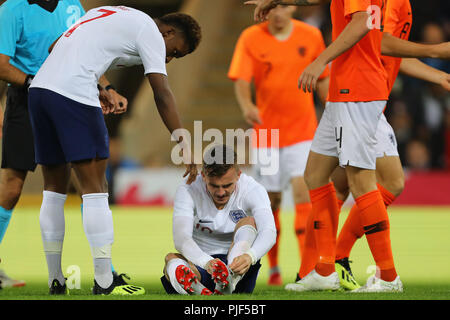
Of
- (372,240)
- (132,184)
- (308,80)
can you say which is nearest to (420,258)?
(372,240)

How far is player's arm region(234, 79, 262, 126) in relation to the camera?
272 inches

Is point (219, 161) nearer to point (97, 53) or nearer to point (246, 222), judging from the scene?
point (246, 222)

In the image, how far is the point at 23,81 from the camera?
17.4ft

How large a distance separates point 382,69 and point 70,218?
856 centimetres

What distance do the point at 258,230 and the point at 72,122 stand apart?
4.30 feet

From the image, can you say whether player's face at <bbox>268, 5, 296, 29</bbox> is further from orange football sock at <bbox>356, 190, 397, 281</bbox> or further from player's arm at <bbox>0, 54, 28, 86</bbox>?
orange football sock at <bbox>356, 190, 397, 281</bbox>

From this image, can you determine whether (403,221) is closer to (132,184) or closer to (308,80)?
(132,184)

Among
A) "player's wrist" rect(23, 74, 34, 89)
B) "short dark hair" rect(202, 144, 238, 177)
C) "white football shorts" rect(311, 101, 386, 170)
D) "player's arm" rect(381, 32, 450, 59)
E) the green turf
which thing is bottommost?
the green turf

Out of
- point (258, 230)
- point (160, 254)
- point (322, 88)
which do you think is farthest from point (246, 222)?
point (160, 254)

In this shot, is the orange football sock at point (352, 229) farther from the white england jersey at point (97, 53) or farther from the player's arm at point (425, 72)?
the white england jersey at point (97, 53)

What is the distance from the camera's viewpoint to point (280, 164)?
7113mm

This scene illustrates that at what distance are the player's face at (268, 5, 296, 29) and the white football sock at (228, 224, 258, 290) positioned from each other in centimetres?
280

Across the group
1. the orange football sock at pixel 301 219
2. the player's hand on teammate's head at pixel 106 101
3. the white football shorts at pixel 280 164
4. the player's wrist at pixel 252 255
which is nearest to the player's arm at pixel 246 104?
the white football shorts at pixel 280 164

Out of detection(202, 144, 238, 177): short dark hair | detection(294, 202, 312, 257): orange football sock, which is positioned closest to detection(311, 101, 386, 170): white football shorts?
detection(202, 144, 238, 177): short dark hair
